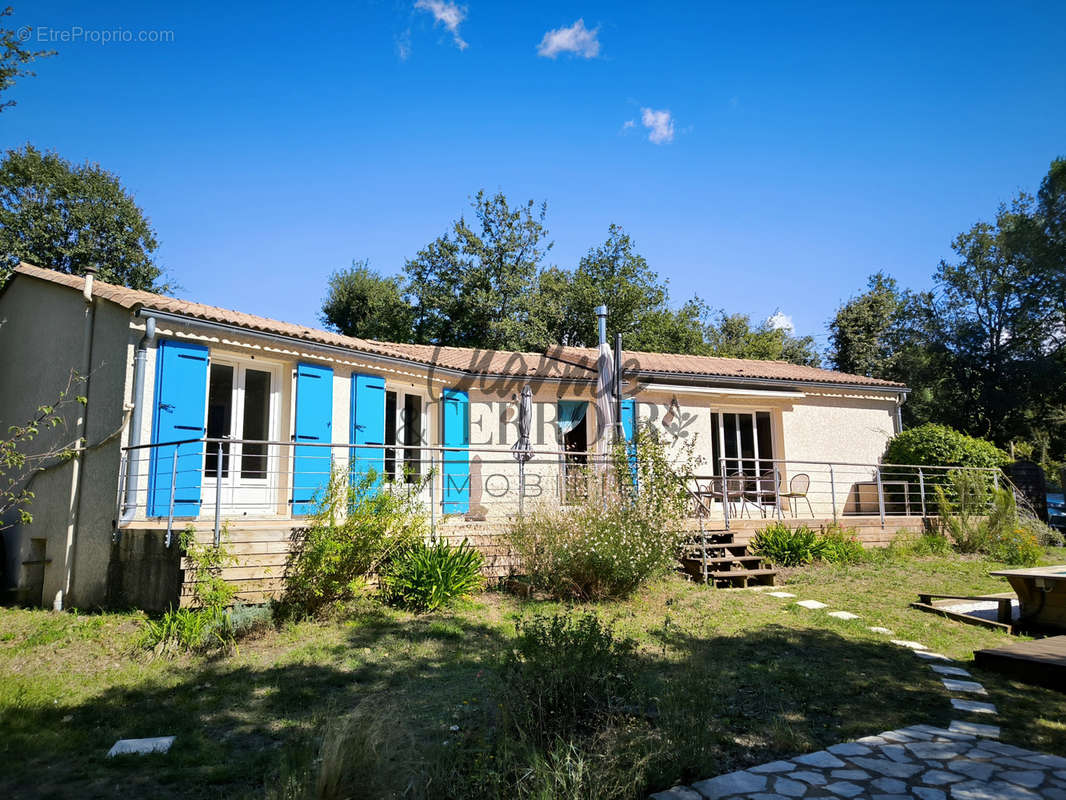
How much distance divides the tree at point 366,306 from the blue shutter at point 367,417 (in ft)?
49.9

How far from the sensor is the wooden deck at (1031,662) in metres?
4.95

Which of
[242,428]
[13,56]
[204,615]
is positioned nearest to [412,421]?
[242,428]

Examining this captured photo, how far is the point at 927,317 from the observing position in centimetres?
2556

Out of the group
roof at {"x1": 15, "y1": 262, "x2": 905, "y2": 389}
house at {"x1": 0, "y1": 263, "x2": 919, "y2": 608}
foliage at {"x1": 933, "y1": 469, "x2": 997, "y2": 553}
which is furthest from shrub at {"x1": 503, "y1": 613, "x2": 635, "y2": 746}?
foliage at {"x1": 933, "y1": 469, "x2": 997, "y2": 553}

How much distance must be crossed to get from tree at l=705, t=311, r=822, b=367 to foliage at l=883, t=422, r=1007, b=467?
53.1 feet

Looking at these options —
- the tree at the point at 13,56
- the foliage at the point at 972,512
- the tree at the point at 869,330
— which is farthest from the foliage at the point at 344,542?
the tree at the point at 869,330

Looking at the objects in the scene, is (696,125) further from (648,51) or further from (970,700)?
(970,700)

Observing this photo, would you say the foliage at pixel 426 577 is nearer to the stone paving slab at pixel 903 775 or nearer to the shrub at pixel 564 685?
the shrub at pixel 564 685

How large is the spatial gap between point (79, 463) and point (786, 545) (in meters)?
10.6

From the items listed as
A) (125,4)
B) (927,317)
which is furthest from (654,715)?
(927,317)

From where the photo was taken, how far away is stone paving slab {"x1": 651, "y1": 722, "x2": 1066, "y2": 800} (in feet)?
10.1

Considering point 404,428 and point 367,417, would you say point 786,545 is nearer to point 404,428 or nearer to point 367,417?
point 404,428

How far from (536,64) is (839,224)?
779 centimetres

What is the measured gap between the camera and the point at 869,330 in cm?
2673
